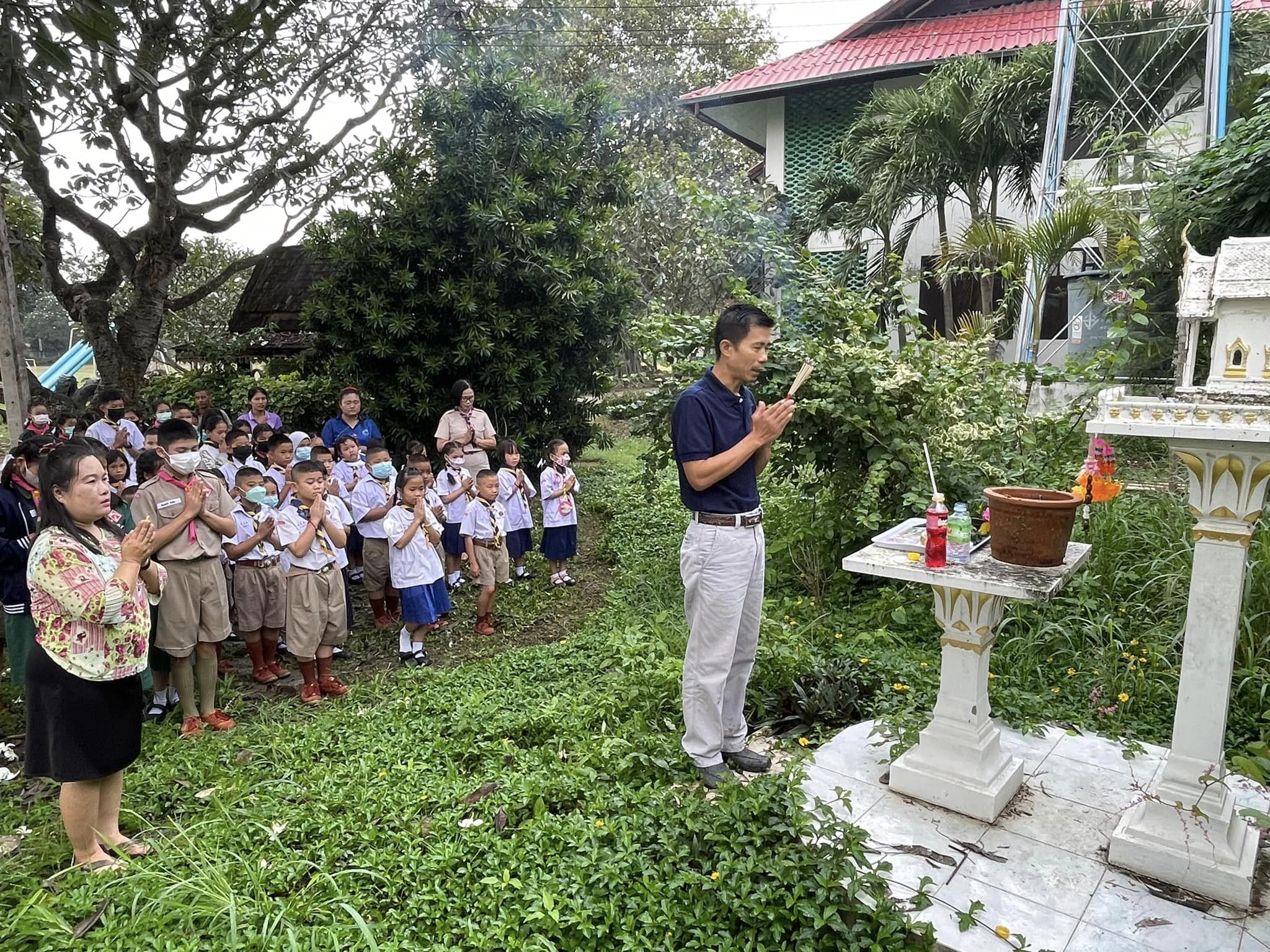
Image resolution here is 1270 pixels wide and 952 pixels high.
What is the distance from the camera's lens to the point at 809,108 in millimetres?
14172

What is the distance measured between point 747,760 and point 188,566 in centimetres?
330

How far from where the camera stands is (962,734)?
3369 millimetres

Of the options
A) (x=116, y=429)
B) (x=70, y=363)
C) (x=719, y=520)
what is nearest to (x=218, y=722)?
(x=719, y=520)

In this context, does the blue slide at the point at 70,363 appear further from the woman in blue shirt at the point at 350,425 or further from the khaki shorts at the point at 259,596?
the khaki shorts at the point at 259,596

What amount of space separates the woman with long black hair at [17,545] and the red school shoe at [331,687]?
1.56 m

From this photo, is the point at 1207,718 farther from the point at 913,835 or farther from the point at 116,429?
the point at 116,429

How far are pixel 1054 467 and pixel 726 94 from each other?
34.3 ft

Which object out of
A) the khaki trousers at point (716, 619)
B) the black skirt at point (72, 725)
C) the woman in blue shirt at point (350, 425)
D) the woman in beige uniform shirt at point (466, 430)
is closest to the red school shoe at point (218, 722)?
the black skirt at point (72, 725)

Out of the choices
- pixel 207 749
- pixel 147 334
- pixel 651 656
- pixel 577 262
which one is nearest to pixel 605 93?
pixel 577 262

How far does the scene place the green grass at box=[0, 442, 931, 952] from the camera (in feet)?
8.98

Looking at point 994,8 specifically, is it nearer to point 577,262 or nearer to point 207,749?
point 577,262

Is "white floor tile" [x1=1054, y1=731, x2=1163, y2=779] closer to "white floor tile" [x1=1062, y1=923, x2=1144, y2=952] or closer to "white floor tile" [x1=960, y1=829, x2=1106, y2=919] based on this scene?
"white floor tile" [x1=960, y1=829, x2=1106, y2=919]

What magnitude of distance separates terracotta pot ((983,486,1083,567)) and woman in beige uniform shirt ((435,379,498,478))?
5.22 m

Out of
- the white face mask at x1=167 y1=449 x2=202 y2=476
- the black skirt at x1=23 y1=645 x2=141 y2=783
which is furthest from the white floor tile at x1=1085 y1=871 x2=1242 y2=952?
the white face mask at x1=167 y1=449 x2=202 y2=476
